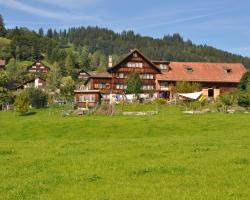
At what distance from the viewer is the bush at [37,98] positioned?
74.8m

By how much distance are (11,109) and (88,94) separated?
14.6 metres

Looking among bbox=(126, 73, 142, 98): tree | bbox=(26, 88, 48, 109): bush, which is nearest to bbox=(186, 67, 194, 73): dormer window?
bbox=(126, 73, 142, 98): tree

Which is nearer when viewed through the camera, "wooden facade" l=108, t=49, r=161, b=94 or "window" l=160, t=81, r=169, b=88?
"window" l=160, t=81, r=169, b=88

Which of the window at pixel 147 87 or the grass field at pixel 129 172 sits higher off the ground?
the window at pixel 147 87

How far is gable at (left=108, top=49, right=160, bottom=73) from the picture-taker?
306 feet

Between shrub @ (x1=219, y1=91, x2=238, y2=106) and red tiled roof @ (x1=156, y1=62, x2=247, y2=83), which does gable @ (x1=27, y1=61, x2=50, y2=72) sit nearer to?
red tiled roof @ (x1=156, y1=62, x2=247, y2=83)

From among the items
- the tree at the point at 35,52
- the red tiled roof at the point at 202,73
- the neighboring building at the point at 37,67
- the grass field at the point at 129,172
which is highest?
the tree at the point at 35,52

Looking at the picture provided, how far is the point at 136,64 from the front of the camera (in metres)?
94.4

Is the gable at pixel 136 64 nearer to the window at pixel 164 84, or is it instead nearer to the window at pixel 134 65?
the window at pixel 134 65

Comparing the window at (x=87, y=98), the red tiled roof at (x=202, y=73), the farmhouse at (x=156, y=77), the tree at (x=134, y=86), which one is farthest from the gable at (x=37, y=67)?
the tree at (x=134, y=86)

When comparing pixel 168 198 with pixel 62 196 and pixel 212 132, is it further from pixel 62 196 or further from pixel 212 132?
pixel 212 132

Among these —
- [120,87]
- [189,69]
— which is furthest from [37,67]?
[189,69]

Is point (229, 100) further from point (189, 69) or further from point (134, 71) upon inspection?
point (134, 71)

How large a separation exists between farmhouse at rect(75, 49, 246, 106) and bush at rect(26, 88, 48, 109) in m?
17.0
